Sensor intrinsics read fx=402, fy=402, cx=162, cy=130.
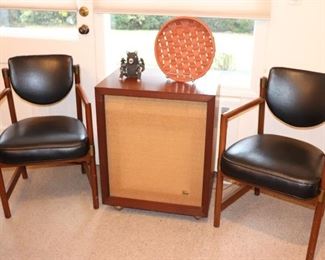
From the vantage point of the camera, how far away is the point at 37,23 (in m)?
2.61

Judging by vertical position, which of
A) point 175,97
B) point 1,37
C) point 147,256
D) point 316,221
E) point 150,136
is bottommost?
point 147,256

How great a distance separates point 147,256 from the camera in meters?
1.94

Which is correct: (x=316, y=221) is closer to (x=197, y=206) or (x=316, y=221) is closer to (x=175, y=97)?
(x=197, y=206)

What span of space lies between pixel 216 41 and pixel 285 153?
86cm

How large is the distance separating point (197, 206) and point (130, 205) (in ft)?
1.23

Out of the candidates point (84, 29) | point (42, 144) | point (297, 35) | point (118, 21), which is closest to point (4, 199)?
point (42, 144)

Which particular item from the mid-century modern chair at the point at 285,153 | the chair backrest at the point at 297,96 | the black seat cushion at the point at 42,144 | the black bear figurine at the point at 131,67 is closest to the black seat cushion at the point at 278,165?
the mid-century modern chair at the point at 285,153

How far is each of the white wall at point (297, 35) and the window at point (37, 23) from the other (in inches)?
47.7

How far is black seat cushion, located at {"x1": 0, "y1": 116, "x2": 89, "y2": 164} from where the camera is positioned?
2.01m

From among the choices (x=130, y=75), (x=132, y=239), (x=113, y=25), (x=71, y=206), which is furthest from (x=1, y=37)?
(x=132, y=239)

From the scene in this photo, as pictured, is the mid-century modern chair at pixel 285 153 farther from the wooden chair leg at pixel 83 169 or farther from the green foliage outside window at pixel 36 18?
the green foliage outside window at pixel 36 18

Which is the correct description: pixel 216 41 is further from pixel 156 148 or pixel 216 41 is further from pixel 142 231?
pixel 142 231

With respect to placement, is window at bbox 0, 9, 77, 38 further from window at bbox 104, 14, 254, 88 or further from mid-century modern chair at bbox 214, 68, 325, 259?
mid-century modern chair at bbox 214, 68, 325, 259

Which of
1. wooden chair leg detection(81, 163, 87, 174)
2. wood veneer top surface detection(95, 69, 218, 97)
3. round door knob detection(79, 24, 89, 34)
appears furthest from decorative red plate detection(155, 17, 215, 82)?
wooden chair leg detection(81, 163, 87, 174)
